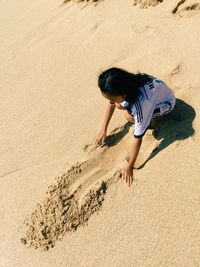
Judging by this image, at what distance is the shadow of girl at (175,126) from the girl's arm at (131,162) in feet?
0.24

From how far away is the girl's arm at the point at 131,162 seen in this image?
2178mm

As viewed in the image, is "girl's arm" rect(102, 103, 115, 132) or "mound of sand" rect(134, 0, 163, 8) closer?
"girl's arm" rect(102, 103, 115, 132)

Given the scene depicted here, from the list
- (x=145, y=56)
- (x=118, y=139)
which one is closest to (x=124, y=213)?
(x=118, y=139)

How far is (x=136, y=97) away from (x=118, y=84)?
5.8 inches

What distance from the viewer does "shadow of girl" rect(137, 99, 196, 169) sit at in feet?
7.64

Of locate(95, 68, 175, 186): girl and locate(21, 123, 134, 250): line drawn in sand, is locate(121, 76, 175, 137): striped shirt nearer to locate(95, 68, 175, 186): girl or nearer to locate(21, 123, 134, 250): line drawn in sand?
locate(95, 68, 175, 186): girl

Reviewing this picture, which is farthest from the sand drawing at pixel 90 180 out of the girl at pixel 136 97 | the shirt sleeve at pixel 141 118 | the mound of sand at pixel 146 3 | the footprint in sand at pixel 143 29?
the mound of sand at pixel 146 3

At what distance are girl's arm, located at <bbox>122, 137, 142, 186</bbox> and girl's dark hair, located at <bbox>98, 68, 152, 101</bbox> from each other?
24 cm

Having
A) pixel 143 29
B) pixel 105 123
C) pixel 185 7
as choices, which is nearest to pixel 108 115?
pixel 105 123

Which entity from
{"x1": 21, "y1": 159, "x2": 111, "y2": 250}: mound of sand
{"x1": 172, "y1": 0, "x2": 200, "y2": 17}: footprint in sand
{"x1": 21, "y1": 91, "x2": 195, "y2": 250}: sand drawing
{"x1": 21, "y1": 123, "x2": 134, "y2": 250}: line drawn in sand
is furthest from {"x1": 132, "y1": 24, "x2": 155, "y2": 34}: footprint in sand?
{"x1": 21, "y1": 159, "x2": 111, "y2": 250}: mound of sand

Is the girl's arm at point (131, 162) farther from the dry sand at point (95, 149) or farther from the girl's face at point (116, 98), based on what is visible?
the girl's face at point (116, 98)

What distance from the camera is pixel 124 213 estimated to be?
2109 mm

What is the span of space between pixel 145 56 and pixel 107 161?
3.30ft

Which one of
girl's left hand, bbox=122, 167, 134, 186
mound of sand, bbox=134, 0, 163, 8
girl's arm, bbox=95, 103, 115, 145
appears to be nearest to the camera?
girl's left hand, bbox=122, 167, 134, 186
